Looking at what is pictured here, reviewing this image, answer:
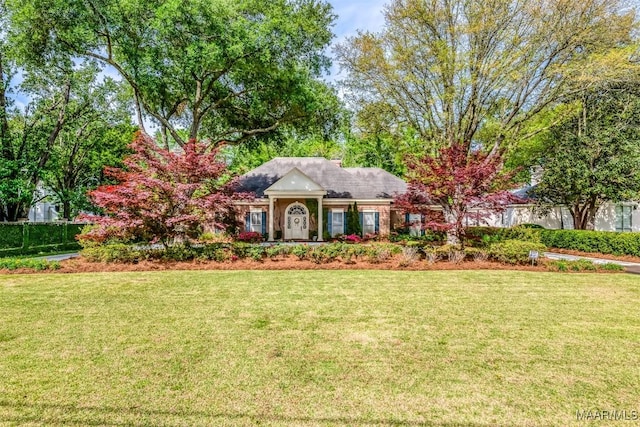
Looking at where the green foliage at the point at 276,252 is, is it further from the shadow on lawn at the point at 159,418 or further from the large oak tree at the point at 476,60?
the shadow on lawn at the point at 159,418

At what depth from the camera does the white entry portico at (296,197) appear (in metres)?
21.8

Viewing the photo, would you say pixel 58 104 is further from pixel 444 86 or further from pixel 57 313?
pixel 444 86

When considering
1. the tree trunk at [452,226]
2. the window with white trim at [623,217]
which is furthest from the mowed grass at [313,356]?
the window with white trim at [623,217]

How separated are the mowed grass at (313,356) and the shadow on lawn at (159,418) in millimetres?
18

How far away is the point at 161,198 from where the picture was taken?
1272 centimetres

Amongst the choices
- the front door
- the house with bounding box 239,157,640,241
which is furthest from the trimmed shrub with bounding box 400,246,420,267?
the front door

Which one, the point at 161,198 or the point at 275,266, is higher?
the point at 161,198

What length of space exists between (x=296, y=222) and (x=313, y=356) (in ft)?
61.4

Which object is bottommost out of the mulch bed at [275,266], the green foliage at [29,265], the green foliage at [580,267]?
the green foliage at [580,267]

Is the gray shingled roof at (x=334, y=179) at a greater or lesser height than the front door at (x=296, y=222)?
greater

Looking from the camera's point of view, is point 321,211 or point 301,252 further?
point 321,211

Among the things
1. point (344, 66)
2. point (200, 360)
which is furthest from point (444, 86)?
point (200, 360)

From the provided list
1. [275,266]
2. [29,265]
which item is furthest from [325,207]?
[29,265]

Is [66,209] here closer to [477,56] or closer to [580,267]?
[477,56]
